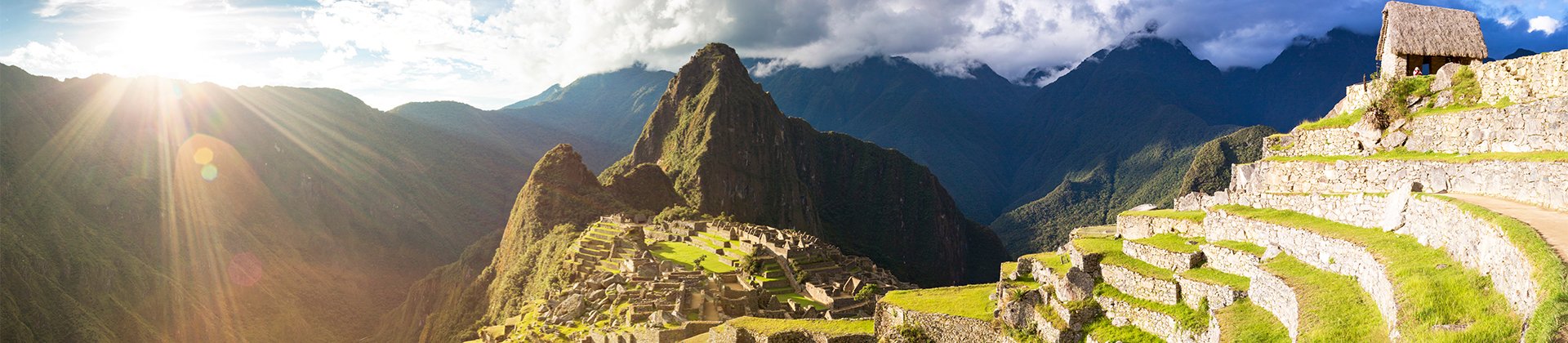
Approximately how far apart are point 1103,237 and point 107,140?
16964cm

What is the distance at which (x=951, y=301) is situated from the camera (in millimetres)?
18266

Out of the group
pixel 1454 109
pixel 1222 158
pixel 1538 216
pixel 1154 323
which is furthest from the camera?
Answer: pixel 1222 158

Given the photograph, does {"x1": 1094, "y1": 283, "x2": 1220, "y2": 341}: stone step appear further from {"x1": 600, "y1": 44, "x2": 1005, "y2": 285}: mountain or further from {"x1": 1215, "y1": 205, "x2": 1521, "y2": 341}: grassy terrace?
{"x1": 600, "y1": 44, "x2": 1005, "y2": 285}: mountain

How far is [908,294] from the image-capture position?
20.0 m

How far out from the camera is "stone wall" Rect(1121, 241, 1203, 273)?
43.8ft

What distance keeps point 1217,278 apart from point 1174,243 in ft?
8.62

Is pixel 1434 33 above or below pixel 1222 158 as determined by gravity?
below

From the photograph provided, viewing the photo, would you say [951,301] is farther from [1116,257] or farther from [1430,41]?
[1430,41]

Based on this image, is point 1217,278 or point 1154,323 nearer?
point 1217,278

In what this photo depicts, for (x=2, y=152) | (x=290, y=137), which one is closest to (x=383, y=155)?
(x=290, y=137)

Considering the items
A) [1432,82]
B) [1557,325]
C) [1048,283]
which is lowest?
[1048,283]

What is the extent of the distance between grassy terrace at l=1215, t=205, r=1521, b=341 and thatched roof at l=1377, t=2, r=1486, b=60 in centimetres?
909

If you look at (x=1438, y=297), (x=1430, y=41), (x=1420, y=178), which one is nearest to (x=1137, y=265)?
(x=1420, y=178)

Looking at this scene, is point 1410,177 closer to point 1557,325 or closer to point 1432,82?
point 1432,82
